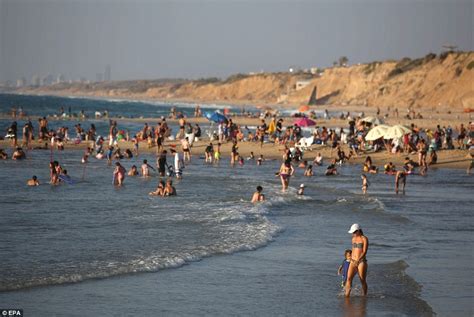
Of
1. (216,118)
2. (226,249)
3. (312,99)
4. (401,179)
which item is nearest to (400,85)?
(312,99)

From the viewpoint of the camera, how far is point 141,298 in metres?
11.8

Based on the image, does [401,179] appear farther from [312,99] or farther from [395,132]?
[312,99]

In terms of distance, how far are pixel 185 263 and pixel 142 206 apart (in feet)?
24.3

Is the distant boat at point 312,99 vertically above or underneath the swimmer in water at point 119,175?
above

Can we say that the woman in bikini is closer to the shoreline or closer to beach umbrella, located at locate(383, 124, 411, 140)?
the shoreline

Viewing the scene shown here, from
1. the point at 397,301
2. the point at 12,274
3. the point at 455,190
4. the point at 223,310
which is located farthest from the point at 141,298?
the point at 455,190

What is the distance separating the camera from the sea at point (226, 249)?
461 inches

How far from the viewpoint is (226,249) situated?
1579 cm

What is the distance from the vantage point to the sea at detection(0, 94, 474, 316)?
461 inches

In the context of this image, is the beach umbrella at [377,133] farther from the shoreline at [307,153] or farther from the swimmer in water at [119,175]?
the swimmer in water at [119,175]

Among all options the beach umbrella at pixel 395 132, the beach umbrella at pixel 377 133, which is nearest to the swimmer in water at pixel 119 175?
the beach umbrella at pixel 377 133

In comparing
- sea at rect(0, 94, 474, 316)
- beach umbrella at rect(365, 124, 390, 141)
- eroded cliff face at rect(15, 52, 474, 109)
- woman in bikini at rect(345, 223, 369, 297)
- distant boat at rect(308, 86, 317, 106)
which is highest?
eroded cliff face at rect(15, 52, 474, 109)

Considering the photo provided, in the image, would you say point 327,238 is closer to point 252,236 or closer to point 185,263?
point 252,236

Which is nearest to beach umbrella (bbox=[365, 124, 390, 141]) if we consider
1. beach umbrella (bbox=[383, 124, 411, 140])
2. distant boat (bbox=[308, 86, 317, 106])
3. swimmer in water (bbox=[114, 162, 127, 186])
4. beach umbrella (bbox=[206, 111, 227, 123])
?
beach umbrella (bbox=[383, 124, 411, 140])
